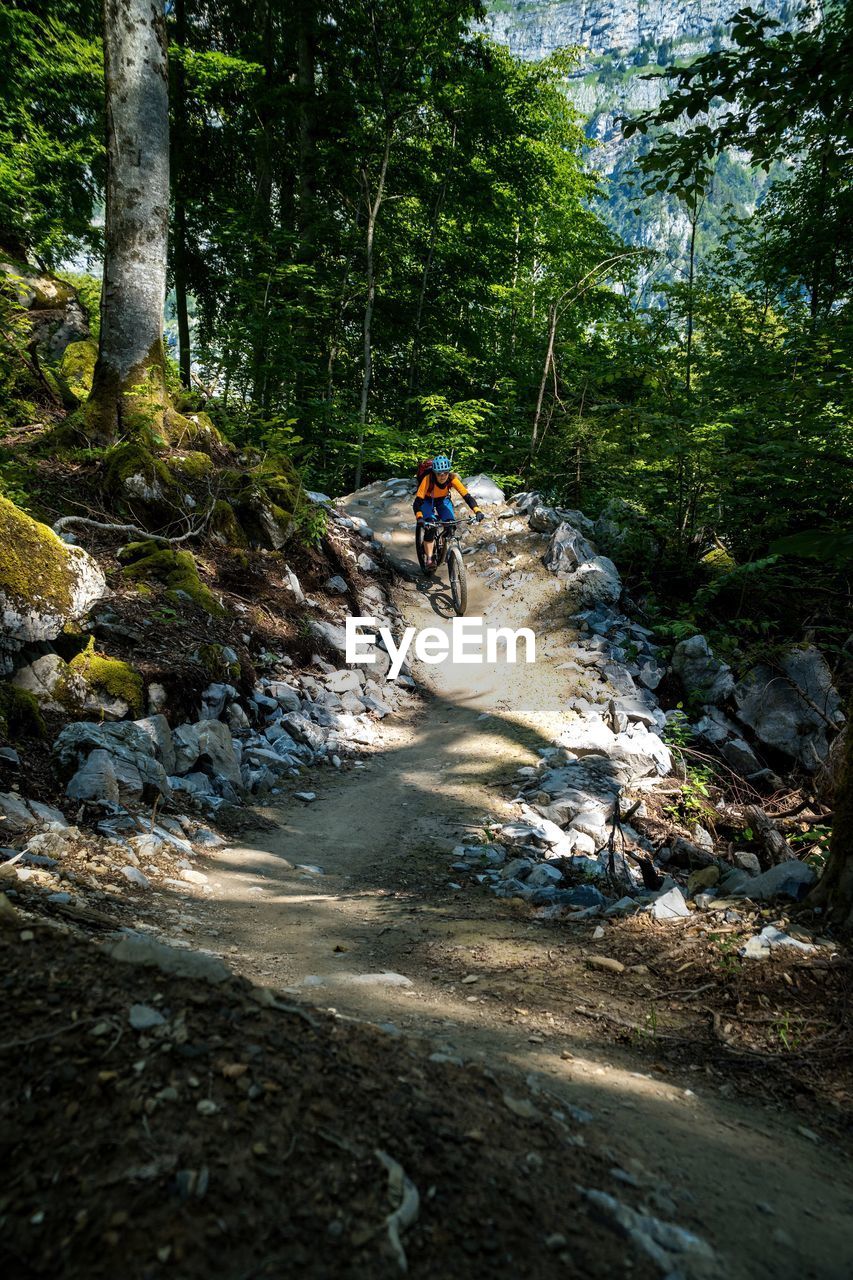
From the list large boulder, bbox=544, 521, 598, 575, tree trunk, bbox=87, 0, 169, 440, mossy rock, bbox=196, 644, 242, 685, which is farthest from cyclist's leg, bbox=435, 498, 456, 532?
mossy rock, bbox=196, 644, 242, 685

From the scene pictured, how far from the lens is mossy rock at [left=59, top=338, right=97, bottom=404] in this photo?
32.9ft

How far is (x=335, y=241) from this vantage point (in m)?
17.3

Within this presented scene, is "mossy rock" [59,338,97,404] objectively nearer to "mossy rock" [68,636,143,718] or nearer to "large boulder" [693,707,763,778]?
"mossy rock" [68,636,143,718]

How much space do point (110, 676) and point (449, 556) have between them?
705 centimetres

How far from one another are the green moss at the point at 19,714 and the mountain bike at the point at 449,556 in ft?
25.1

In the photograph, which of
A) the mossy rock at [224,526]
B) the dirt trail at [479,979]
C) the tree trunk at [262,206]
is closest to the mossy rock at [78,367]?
the mossy rock at [224,526]

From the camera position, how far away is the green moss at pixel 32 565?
448cm

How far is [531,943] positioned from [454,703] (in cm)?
589

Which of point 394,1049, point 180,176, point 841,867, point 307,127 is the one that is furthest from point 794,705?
point 180,176

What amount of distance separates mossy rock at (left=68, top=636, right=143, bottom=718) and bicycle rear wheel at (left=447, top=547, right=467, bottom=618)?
21.9 feet

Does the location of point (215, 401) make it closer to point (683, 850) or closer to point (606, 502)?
point (606, 502)

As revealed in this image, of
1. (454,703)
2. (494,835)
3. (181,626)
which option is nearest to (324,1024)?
(494,835)

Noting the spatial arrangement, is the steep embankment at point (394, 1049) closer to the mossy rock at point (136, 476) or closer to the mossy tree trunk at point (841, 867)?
the mossy tree trunk at point (841, 867)

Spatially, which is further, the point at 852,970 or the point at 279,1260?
the point at 852,970
